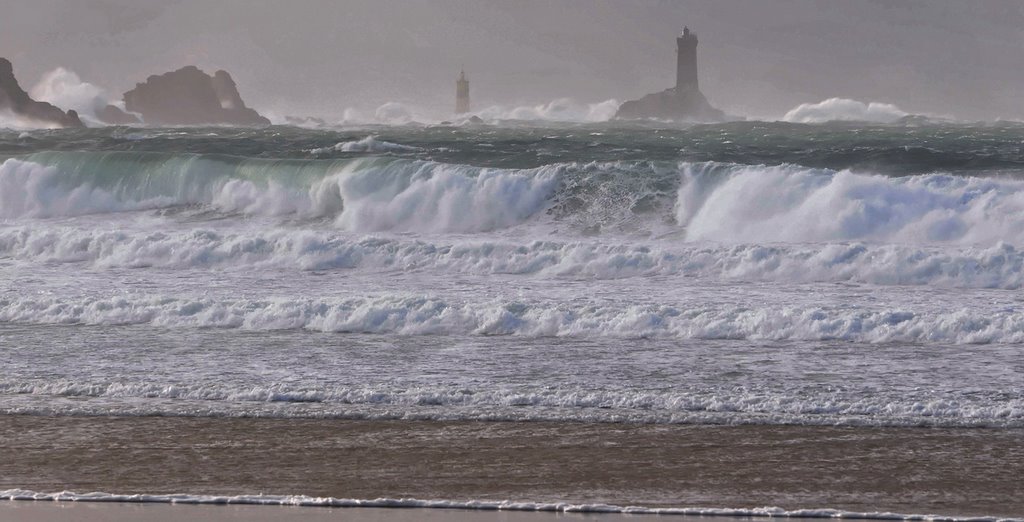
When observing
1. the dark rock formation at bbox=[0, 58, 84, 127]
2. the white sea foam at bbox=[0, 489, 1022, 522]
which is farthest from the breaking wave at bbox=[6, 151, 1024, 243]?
the dark rock formation at bbox=[0, 58, 84, 127]

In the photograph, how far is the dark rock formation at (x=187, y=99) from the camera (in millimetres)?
102375

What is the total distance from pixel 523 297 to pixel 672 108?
8250 cm

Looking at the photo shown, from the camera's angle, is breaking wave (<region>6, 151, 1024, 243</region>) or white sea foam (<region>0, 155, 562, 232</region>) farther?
white sea foam (<region>0, 155, 562, 232</region>)

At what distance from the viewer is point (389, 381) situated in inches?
404

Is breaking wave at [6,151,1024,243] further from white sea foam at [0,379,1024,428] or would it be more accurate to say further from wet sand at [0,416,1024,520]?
wet sand at [0,416,1024,520]

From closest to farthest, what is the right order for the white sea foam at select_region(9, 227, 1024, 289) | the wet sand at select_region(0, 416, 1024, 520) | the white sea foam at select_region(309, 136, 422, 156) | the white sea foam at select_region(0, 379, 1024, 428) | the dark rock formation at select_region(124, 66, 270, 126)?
the wet sand at select_region(0, 416, 1024, 520)
the white sea foam at select_region(0, 379, 1024, 428)
the white sea foam at select_region(9, 227, 1024, 289)
the white sea foam at select_region(309, 136, 422, 156)
the dark rock formation at select_region(124, 66, 270, 126)

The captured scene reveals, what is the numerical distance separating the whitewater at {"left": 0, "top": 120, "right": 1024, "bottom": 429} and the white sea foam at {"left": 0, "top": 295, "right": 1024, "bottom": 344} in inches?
1.5

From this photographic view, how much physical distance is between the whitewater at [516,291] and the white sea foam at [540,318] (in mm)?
37

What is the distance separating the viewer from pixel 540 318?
41.9 feet

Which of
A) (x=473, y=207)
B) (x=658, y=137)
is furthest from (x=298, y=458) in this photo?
(x=658, y=137)

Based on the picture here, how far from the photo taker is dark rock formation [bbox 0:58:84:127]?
278 ft

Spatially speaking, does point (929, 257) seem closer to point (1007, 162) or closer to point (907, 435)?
point (907, 435)

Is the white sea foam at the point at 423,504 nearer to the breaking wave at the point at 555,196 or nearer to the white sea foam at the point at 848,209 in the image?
the breaking wave at the point at 555,196

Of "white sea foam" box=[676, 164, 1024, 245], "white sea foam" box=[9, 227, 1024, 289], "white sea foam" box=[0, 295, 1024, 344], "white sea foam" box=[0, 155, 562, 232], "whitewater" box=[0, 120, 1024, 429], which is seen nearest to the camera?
"whitewater" box=[0, 120, 1024, 429]
